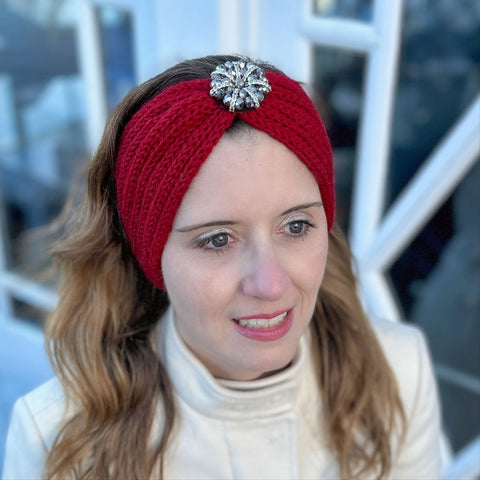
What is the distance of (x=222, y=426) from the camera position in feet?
3.72

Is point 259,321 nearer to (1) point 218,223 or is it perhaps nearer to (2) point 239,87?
(1) point 218,223

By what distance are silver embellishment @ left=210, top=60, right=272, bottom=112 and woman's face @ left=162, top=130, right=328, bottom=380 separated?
4 cm

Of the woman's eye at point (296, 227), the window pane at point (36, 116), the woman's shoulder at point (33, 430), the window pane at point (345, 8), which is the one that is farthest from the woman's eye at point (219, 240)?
the window pane at point (36, 116)

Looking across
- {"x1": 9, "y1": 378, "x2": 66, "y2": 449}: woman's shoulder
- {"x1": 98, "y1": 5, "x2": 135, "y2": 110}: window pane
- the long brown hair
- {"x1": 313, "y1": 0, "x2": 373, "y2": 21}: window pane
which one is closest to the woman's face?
the long brown hair

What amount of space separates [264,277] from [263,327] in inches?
4.1

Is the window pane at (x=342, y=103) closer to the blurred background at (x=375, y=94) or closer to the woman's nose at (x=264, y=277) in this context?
the blurred background at (x=375, y=94)

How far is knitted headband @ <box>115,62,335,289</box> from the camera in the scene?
899 millimetres

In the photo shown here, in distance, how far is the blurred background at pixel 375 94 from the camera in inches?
62.5

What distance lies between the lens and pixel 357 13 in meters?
1.58

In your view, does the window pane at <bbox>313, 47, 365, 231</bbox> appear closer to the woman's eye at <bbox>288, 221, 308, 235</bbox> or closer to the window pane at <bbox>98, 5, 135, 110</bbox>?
the window pane at <bbox>98, 5, 135, 110</bbox>

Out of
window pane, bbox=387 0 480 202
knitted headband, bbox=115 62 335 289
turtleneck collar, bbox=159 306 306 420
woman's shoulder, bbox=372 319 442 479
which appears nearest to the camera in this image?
knitted headband, bbox=115 62 335 289

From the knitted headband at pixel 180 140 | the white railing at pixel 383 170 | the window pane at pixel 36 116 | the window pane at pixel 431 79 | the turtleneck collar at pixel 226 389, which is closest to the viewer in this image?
the knitted headband at pixel 180 140

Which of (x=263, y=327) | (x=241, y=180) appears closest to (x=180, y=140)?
(x=241, y=180)

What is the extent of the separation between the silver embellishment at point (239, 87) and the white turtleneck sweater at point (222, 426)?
451 mm
